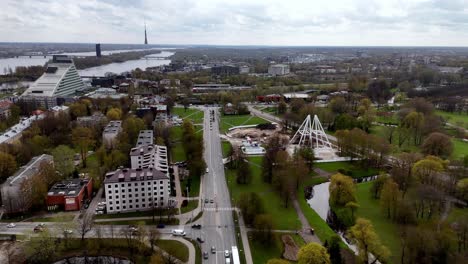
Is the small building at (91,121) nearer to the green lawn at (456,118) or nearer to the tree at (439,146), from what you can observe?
the tree at (439,146)

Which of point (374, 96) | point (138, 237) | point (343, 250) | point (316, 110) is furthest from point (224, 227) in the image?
point (374, 96)

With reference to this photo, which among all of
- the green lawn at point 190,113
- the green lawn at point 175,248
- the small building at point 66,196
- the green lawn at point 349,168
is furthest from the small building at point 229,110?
the green lawn at point 175,248

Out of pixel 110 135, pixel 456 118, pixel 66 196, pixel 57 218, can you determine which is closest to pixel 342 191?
pixel 66 196

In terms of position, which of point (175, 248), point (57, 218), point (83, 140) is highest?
point (83, 140)

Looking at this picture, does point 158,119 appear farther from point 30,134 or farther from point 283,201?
point 283,201

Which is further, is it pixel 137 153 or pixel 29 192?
pixel 137 153

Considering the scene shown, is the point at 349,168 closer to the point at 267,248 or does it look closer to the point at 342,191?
the point at 342,191
